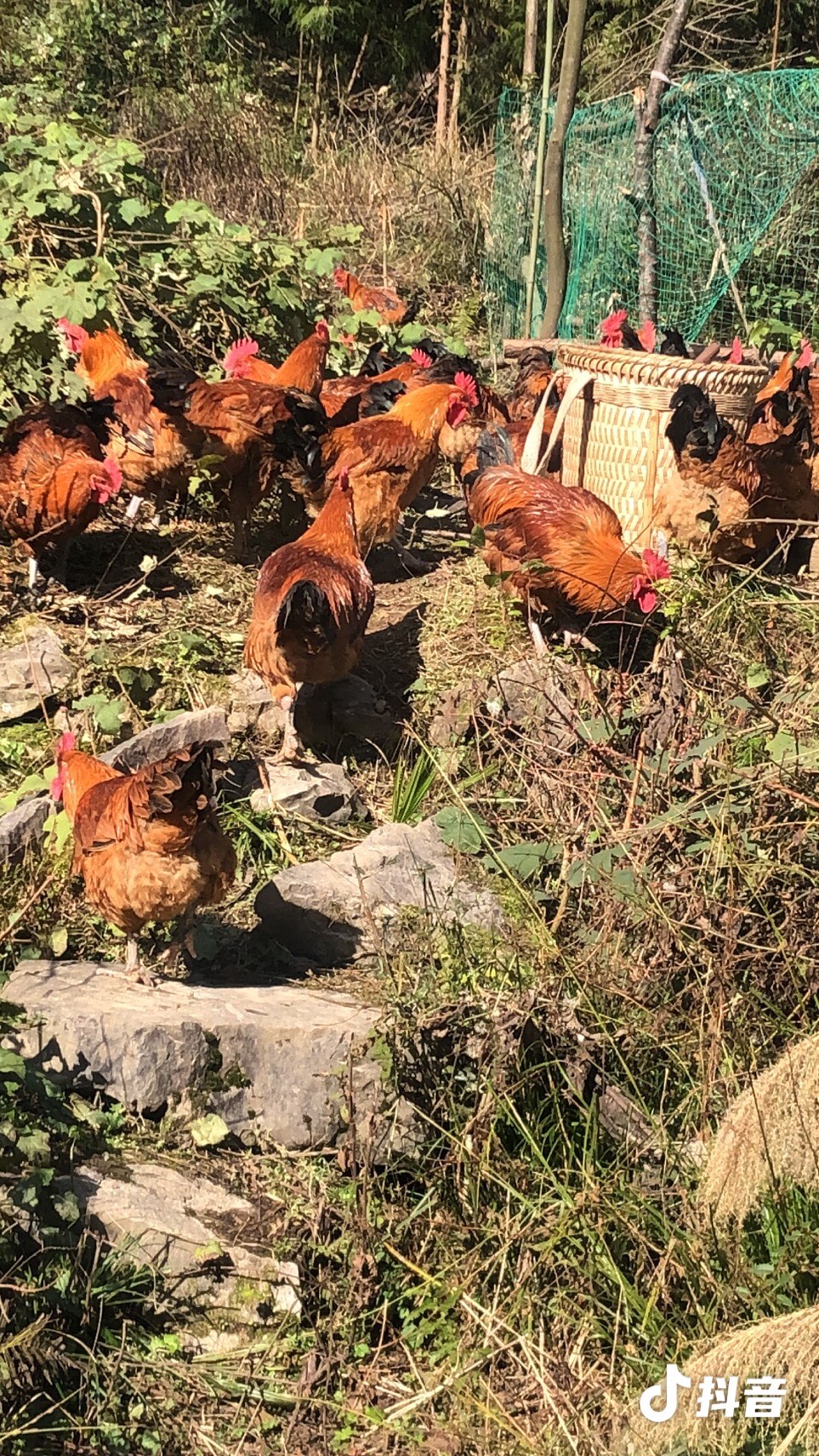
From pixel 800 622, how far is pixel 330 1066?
3182mm

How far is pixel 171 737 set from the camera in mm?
5125

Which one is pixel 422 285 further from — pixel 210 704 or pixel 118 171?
pixel 210 704

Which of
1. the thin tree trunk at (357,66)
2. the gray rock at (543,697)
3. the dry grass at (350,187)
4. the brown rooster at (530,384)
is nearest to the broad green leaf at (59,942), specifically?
the gray rock at (543,697)

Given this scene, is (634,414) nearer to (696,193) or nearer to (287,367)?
(287,367)

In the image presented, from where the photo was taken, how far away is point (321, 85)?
15859 mm

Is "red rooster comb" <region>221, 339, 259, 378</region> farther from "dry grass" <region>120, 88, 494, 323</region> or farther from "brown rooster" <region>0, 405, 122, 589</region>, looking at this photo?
"dry grass" <region>120, 88, 494, 323</region>

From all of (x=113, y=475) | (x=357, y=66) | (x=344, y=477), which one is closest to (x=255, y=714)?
(x=344, y=477)

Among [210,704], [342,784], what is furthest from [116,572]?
[342,784]

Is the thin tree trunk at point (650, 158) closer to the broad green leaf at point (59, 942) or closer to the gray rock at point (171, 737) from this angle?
the gray rock at point (171, 737)

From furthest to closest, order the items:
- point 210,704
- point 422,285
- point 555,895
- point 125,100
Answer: point 125,100
point 422,285
point 210,704
point 555,895

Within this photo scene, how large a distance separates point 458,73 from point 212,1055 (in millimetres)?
14056

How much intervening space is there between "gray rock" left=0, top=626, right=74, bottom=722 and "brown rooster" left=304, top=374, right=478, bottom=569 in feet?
5.35

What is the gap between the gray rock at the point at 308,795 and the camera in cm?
511
